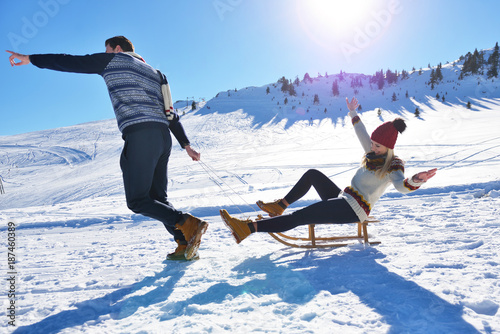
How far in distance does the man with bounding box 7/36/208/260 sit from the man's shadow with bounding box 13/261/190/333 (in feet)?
1.75

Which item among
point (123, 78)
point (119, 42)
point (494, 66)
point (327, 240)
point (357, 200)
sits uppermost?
point (494, 66)

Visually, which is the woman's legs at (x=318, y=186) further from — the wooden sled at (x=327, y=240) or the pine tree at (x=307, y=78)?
the pine tree at (x=307, y=78)

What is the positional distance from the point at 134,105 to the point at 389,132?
2.33 meters

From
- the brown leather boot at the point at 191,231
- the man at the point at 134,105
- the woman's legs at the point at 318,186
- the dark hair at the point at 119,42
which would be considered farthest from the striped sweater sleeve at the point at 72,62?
the woman's legs at the point at 318,186

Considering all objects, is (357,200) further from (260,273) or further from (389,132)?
(260,273)

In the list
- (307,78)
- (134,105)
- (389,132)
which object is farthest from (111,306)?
(307,78)

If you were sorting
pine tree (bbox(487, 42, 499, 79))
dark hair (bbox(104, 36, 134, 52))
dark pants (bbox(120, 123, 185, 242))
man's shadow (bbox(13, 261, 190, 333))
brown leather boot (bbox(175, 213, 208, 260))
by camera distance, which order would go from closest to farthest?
man's shadow (bbox(13, 261, 190, 333))
dark pants (bbox(120, 123, 185, 242))
dark hair (bbox(104, 36, 134, 52))
brown leather boot (bbox(175, 213, 208, 260))
pine tree (bbox(487, 42, 499, 79))

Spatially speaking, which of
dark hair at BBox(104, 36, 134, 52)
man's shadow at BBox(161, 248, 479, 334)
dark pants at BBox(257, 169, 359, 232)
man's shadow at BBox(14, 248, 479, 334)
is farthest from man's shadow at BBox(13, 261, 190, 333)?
dark hair at BBox(104, 36, 134, 52)

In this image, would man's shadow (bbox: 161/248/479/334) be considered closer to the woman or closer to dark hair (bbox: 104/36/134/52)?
the woman

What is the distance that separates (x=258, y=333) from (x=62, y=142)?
26950mm

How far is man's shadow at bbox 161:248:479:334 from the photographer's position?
151 centimetres

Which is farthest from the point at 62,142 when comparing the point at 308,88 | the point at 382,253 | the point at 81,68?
the point at 308,88

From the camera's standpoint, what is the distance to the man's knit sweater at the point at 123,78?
2148 mm

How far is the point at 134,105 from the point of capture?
235 cm
